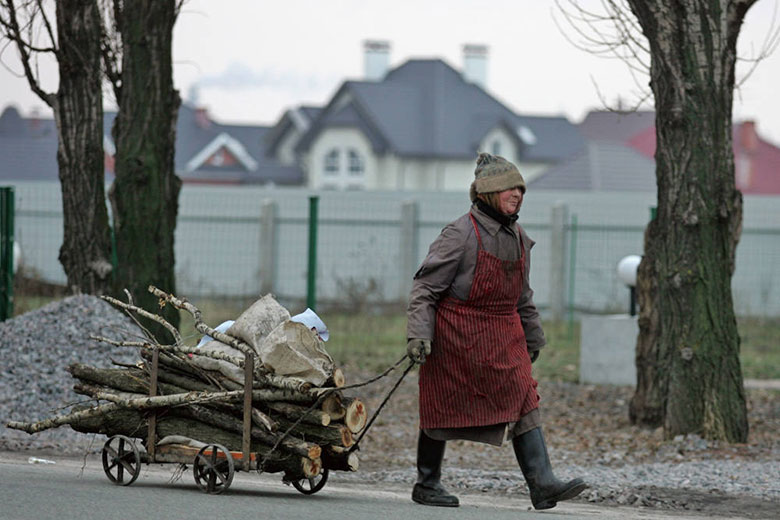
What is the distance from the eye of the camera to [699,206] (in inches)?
413

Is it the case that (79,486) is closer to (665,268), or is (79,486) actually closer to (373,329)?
(665,268)

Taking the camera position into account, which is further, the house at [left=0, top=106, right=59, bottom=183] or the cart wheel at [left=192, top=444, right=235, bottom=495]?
the house at [left=0, top=106, right=59, bottom=183]

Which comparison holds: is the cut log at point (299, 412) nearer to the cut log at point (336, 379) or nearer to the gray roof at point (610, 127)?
the cut log at point (336, 379)

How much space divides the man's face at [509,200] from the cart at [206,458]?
5.26ft

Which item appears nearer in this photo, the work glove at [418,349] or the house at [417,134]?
the work glove at [418,349]

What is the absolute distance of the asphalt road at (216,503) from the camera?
6574 millimetres

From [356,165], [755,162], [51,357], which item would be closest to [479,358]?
[51,357]

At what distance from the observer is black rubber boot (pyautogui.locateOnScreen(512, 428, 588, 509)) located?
23.1 ft

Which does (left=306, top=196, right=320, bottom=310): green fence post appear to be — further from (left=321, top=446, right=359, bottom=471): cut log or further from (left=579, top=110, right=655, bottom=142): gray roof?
(left=579, top=110, right=655, bottom=142): gray roof

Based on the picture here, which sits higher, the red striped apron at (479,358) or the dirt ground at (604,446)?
the red striped apron at (479,358)

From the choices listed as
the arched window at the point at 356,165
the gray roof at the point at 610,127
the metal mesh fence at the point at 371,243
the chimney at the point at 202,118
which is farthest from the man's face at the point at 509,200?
the gray roof at the point at 610,127

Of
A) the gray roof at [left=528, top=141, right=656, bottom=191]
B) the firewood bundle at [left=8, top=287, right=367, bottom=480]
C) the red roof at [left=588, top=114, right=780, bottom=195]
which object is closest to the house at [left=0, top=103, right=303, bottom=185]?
the red roof at [left=588, top=114, right=780, bottom=195]

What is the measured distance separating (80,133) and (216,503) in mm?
6491

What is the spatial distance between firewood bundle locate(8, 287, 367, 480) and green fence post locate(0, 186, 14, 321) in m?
7.30
